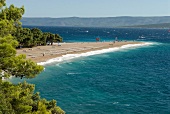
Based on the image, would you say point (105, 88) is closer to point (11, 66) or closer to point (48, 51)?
point (11, 66)

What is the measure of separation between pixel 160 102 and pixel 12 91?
30.4 m

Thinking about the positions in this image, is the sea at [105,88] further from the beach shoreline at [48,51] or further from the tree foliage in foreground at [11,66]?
the tree foliage in foreground at [11,66]

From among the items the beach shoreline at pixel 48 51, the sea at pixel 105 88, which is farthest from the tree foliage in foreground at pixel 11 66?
the beach shoreline at pixel 48 51

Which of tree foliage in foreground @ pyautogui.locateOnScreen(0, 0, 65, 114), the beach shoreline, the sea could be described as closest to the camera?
tree foliage in foreground @ pyautogui.locateOnScreen(0, 0, 65, 114)

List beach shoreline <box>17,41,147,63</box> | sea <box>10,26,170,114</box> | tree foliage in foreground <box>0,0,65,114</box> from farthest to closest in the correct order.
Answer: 1. beach shoreline <box>17,41,147,63</box>
2. sea <box>10,26,170,114</box>
3. tree foliage in foreground <box>0,0,65,114</box>

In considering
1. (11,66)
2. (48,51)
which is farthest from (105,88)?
(48,51)

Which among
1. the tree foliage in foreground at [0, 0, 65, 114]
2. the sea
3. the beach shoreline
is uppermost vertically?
the tree foliage in foreground at [0, 0, 65, 114]

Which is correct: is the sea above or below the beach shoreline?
below

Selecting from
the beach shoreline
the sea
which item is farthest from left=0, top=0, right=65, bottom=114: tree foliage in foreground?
→ the beach shoreline

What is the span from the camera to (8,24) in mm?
17062

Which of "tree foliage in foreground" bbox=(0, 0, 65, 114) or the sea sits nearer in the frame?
"tree foliage in foreground" bbox=(0, 0, 65, 114)

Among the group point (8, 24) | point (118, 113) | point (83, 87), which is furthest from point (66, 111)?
point (8, 24)

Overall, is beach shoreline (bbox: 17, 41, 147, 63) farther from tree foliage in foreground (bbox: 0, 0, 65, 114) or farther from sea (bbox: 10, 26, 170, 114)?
tree foliage in foreground (bbox: 0, 0, 65, 114)

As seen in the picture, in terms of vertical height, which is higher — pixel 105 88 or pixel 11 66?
pixel 11 66
